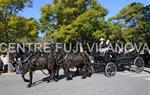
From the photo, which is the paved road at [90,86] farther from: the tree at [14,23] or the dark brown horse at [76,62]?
the tree at [14,23]

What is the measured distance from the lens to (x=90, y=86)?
1488cm

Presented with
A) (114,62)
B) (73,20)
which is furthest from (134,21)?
(114,62)

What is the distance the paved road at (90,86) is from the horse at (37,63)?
608mm

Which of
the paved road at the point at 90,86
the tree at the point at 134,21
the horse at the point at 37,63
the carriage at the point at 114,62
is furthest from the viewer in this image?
the tree at the point at 134,21

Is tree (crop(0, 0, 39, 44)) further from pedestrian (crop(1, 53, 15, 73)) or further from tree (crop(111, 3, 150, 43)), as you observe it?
tree (crop(111, 3, 150, 43))

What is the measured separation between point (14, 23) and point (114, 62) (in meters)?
8.95

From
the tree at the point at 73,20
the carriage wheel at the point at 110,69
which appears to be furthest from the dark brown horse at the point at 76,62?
the tree at the point at 73,20

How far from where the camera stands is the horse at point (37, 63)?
1606 cm

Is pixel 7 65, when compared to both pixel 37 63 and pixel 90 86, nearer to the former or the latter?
pixel 37 63

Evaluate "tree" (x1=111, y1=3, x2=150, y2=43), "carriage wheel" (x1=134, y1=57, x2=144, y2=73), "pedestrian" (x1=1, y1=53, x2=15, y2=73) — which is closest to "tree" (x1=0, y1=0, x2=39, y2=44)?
"pedestrian" (x1=1, y1=53, x2=15, y2=73)

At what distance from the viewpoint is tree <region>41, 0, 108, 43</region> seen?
28.1m

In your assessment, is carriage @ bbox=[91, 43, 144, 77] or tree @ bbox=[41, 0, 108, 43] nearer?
carriage @ bbox=[91, 43, 144, 77]

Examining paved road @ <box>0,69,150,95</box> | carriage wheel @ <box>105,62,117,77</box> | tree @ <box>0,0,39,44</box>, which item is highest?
tree @ <box>0,0,39,44</box>

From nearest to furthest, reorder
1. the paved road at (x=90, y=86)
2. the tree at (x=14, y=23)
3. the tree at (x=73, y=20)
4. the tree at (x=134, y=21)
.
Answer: the paved road at (x=90, y=86) < the tree at (x=14, y=23) < the tree at (x=73, y=20) < the tree at (x=134, y=21)
